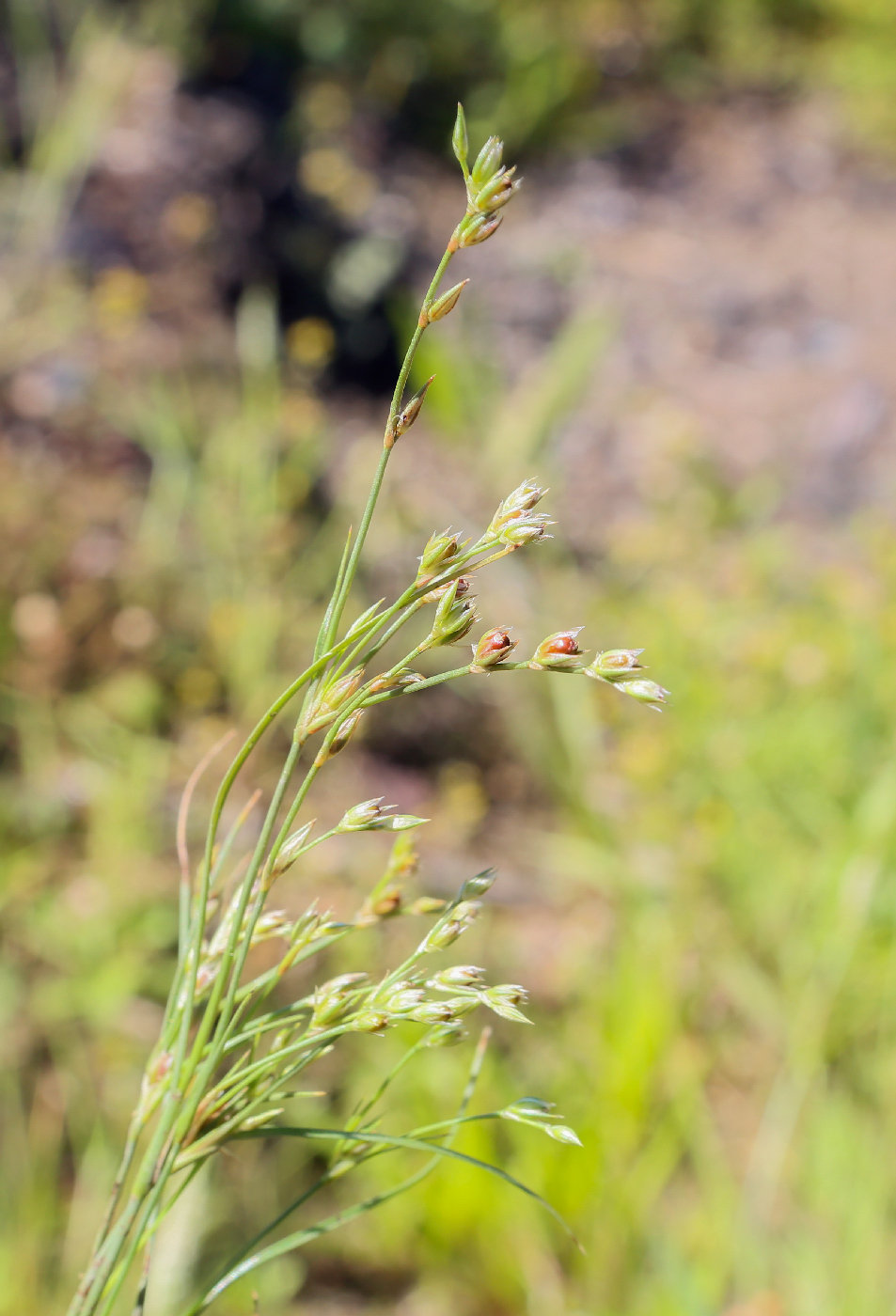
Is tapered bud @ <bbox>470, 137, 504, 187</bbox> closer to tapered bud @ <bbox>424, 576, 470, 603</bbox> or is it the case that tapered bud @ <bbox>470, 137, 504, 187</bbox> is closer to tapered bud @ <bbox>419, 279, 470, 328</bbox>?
tapered bud @ <bbox>419, 279, 470, 328</bbox>

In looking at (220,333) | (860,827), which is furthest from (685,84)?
(860,827)

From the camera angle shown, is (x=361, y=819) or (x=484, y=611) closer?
(x=361, y=819)

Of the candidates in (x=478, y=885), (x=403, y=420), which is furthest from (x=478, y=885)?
(x=403, y=420)

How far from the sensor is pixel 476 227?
40 cm

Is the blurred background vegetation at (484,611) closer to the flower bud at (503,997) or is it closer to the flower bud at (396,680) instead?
the flower bud at (503,997)

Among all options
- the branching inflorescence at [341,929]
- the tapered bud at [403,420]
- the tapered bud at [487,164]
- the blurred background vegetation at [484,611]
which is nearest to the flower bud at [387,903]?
the branching inflorescence at [341,929]

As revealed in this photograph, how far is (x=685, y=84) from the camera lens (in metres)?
5.16

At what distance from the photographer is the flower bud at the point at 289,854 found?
41cm

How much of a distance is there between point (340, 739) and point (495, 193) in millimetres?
230

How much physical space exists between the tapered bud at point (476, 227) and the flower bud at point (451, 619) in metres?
0.14

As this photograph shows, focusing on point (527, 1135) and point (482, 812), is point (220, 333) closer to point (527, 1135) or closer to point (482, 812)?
point (482, 812)

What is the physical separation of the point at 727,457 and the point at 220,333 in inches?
68.9

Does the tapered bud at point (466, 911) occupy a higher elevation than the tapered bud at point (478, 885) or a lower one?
lower

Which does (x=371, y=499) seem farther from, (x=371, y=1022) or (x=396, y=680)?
(x=371, y=1022)
